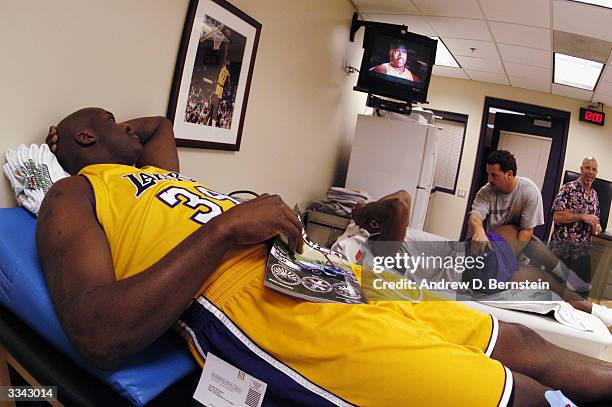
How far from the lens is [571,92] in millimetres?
5824

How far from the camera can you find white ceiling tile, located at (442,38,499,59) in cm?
457

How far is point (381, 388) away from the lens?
0.90 m

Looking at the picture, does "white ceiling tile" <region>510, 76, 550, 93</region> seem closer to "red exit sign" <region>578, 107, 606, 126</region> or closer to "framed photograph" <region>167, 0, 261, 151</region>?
"red exit sign" <region>578, 107, 606, 126</region>

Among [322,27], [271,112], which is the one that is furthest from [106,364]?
[322,27]

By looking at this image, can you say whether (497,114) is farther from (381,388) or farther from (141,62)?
(381,388)

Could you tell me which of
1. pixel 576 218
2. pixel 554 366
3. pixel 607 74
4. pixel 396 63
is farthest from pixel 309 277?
pixel 607 74

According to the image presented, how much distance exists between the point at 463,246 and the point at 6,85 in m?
2.93

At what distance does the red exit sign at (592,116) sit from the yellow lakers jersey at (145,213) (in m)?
6.34

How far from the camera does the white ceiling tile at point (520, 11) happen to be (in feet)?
11.0

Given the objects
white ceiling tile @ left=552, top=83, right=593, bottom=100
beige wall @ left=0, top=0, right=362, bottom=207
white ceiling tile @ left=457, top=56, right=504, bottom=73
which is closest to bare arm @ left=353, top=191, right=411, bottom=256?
beige wall @ left=0, top=0, right=362, bottom=207

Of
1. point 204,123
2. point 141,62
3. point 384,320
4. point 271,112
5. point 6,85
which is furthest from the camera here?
point 271,112

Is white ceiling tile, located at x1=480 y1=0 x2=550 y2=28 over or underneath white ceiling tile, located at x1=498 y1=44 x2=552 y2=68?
underneath

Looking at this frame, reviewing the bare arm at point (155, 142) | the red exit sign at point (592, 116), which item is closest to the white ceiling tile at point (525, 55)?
the red exit sign at point (592, 116)

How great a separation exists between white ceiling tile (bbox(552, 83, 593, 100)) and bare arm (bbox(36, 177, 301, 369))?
5.84m
